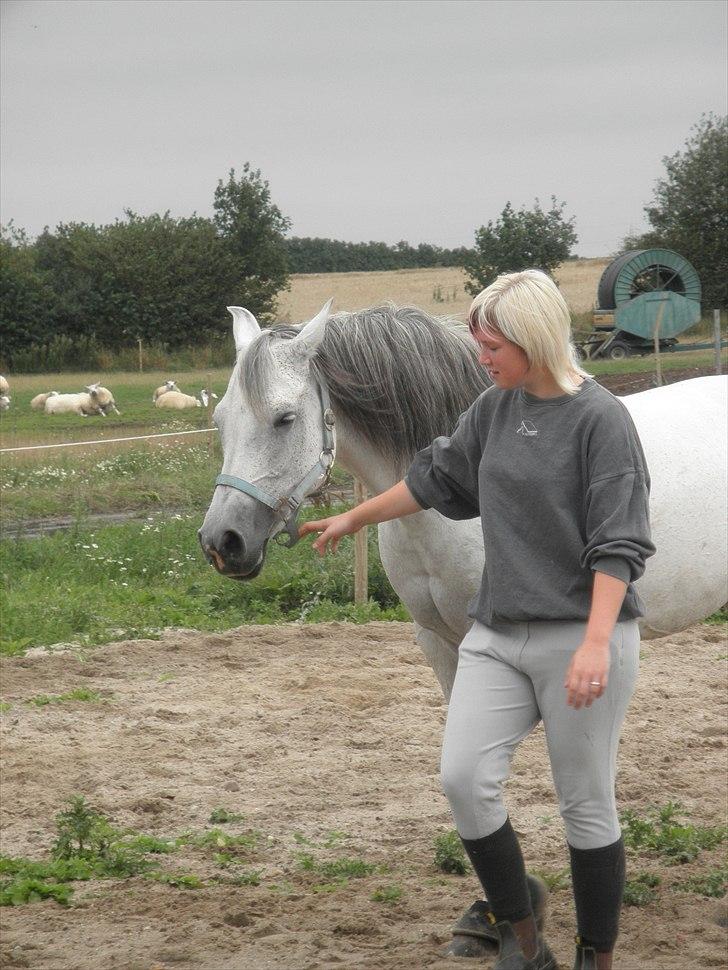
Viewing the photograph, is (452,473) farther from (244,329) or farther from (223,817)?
(223,817)

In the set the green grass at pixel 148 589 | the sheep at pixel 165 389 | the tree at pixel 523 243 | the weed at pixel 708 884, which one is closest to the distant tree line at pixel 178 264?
the sheep at pixel 165 389

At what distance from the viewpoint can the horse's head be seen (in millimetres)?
3080

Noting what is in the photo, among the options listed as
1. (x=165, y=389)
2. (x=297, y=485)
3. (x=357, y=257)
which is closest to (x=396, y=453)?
(x=297, y=485)

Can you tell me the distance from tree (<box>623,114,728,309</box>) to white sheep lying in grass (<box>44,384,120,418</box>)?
15.1 meters

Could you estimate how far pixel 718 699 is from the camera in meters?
6.02

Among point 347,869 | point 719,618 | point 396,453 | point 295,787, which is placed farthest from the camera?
point 719,618

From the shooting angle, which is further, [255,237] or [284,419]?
[255,237]

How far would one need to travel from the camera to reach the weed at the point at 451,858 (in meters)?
4.03

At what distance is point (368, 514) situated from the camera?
9.77 feet

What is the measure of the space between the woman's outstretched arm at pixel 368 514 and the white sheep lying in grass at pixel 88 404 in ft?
65.6

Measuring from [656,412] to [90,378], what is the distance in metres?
28.7

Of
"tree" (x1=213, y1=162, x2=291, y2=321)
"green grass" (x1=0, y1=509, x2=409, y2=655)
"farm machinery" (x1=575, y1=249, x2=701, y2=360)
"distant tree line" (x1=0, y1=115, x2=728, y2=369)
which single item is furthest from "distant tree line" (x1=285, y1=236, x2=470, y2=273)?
"green grass" (x1=0, y1=509, x2=409, y2=655)

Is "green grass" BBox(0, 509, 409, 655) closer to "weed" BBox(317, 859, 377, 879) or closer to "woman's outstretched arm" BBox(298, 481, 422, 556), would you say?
"weed" BBox(317, 859, 377, 879)

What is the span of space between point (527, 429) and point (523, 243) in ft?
47.1
